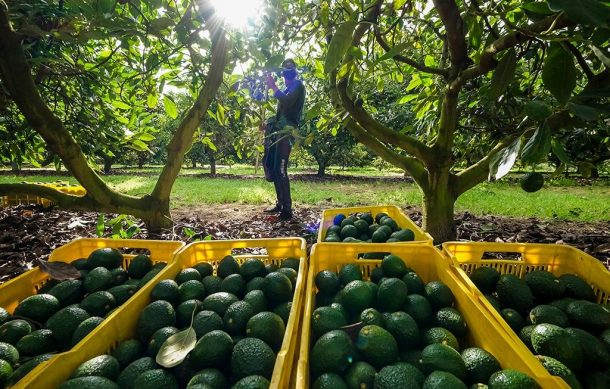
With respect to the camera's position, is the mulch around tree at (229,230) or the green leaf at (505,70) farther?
the mulch around tree at (229,230)

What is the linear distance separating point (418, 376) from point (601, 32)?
133cm

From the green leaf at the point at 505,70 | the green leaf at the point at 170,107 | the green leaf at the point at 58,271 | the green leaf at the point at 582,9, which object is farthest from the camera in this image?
the green leaf at the point at 170,107

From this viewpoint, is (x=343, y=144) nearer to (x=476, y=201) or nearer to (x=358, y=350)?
(x=476, y=201)

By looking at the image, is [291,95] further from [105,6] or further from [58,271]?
[58,271]

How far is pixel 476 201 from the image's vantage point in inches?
295

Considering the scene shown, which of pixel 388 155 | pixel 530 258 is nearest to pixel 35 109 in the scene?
pixel 388 155

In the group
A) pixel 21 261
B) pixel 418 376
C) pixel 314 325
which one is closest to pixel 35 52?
pixel 21 261

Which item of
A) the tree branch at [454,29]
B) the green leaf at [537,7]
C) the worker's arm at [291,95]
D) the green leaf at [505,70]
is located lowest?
the green leaf at [505,70]

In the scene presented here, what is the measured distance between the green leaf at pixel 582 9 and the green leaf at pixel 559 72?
0.26 m

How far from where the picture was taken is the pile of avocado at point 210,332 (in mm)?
1189

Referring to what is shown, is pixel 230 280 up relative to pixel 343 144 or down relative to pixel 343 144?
down

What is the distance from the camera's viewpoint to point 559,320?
1504mm

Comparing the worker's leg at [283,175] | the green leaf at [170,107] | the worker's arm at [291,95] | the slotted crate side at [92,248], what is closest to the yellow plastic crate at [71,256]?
the slotted crate side at [92,248]

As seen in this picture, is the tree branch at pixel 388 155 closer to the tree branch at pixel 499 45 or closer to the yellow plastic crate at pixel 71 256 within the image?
the tree branch at pixel 499 45
